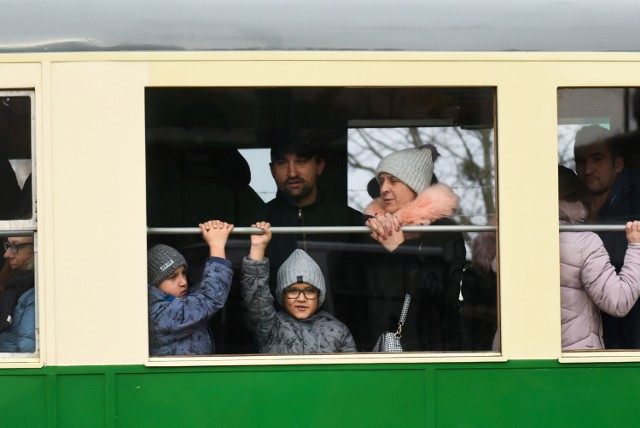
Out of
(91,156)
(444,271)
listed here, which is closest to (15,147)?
(91,156)

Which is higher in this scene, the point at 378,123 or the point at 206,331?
the point at 378,123

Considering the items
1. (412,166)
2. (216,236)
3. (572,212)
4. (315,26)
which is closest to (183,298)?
(216,236)

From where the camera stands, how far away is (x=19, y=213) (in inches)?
136

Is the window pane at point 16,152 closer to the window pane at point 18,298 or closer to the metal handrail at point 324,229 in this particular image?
the window pane at point 18,298

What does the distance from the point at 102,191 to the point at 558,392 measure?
174 cm

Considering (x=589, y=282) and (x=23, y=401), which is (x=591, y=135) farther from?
(x=23, y=401)

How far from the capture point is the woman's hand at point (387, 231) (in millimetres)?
3537

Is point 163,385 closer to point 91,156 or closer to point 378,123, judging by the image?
point 91,156

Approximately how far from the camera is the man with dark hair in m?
3.61

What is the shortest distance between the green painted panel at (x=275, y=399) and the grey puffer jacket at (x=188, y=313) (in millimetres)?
117

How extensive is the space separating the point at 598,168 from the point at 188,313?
5.21 ft

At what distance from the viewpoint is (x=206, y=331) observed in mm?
3539

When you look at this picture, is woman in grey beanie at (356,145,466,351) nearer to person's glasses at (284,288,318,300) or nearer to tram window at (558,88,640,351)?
person's glasses at (284,288,318,300)

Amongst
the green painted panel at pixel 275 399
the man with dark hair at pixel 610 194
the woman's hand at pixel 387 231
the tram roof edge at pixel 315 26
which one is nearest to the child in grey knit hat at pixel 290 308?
the green painted panel at pixel 275 399
